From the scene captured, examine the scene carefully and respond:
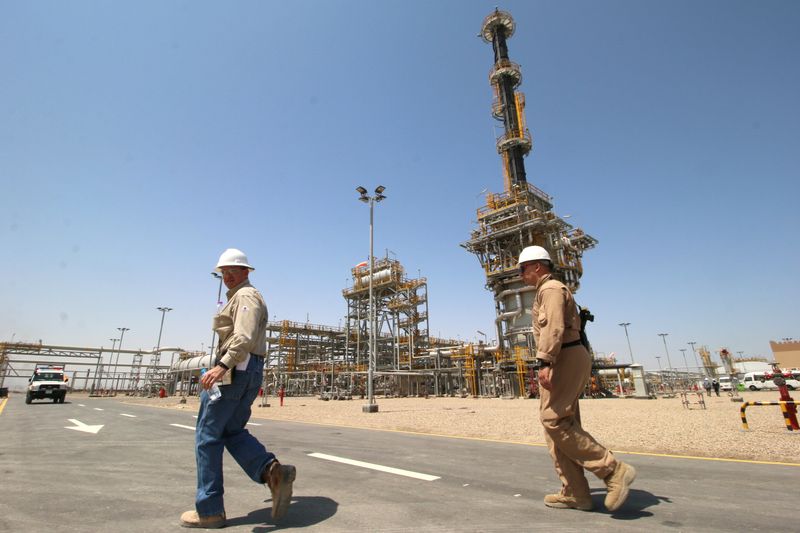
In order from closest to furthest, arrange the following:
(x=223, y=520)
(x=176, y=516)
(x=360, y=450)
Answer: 1. (x=223, y=520)
2. (x=176, y=516)
3. (x=360, y=450)

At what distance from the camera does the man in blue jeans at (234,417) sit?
276cm

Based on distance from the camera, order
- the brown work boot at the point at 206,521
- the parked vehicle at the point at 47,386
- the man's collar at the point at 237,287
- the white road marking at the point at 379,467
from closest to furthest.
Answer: the brown work boot at the point at 206,521 < the man's collar at the point at 237,287 < the white road marking at the point at 379,467 < the parked vehicle at the point at 47,386

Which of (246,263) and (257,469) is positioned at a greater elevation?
(246,263)

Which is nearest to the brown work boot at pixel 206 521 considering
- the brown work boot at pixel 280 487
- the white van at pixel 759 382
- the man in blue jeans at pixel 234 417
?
the man in blue jeans at pixel 234 417

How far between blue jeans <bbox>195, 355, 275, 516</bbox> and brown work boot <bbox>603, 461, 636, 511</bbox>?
2.59 meters

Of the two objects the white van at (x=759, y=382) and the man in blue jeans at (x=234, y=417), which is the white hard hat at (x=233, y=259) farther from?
the white van at (x=759, y=382)

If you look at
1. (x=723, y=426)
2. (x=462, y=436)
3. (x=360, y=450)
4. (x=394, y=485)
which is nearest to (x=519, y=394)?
(x=723, y=426)

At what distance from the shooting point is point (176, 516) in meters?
2.95

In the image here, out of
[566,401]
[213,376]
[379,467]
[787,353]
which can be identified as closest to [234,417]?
[213,376]

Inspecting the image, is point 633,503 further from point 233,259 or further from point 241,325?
point 233,259

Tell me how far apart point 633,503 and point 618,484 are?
0.58m

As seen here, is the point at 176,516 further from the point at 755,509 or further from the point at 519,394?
the point at 519,394

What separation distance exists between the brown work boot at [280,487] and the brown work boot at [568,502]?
2077mm

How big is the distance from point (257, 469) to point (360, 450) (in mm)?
3421
